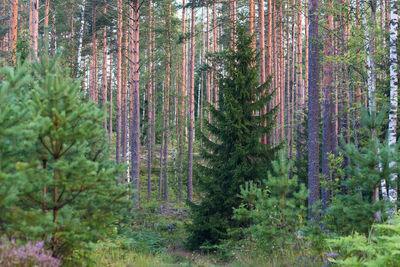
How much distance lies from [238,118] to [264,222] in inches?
177

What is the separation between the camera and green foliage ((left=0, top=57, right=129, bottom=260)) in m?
3.95

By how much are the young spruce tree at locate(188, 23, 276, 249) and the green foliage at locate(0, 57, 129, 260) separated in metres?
6.50

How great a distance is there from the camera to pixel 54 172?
459cm

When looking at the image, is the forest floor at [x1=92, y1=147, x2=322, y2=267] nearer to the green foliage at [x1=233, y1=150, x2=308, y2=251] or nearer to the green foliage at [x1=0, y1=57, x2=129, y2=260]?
the green foliage at [x1=233, y1=150, x2=308, y2=251]

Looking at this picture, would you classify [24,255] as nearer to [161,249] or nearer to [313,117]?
[161,249]

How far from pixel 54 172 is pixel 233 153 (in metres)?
7.17

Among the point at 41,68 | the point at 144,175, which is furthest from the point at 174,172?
the point at 41,68

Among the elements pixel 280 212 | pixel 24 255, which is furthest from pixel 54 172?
pixel 280 212

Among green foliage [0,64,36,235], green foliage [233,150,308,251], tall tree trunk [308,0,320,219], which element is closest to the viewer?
green foliage [0,64,36,235]

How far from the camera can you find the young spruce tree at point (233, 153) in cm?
1112

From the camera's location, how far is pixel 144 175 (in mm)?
32594

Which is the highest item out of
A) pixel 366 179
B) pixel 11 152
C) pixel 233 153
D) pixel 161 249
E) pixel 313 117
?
pixel 313 117

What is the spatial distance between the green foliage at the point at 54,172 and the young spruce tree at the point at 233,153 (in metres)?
6.50

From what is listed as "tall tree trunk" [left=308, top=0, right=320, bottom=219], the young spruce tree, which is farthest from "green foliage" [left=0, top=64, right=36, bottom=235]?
"tall tree trunk" [left=308, top=0, right=320, bottom=219]
